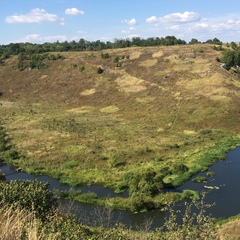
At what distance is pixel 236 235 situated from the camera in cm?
3036

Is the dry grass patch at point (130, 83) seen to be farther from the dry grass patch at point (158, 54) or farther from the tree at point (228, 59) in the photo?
the tree at point (228, 59)

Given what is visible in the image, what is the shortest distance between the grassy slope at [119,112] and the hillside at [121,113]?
23 centimetres

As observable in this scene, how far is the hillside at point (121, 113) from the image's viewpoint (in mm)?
56344

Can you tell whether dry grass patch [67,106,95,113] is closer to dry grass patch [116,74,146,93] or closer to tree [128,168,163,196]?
dry grass patch [116,74,146,93]

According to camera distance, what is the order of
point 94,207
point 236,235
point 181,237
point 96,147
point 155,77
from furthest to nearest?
1. point 155,77
2. point 96,147
3. point 94,207
4. point 236,235
5. point 181,237

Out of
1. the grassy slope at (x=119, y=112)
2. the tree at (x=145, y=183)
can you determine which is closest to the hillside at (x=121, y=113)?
the grassy slope at (x=119, y=112)

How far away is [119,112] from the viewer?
308ft

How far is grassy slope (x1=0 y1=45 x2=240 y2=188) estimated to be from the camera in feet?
190

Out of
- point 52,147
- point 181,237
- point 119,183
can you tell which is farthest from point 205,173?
point 181,237

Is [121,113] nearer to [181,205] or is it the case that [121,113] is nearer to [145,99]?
[145,99]

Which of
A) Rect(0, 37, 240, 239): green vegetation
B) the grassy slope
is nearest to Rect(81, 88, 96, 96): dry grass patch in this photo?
the grassy slope

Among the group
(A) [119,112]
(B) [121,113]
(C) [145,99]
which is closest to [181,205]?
(B) [121,113]

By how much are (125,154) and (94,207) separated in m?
20.3

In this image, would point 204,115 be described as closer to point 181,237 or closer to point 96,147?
point 96,147
